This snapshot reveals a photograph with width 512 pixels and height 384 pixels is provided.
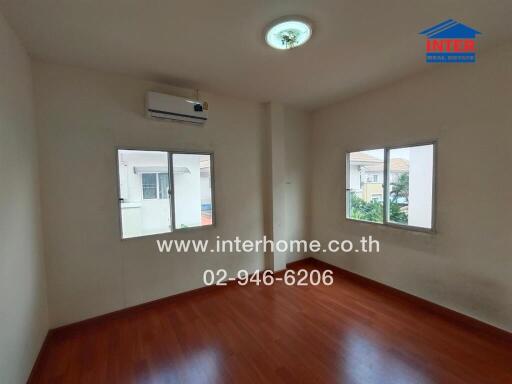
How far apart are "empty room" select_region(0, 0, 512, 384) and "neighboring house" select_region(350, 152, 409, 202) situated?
3cm

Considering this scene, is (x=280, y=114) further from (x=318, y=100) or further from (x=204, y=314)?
(x=204, y=314)

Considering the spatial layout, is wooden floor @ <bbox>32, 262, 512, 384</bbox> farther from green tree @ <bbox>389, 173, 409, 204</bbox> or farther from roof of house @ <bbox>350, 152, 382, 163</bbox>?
roof of house @ <bbox>350, 152, 382, 163</bbox>

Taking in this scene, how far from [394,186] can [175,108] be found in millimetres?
2861

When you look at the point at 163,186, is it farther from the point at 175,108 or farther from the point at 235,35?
the point at 235,35

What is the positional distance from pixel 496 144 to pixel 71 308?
173 inches

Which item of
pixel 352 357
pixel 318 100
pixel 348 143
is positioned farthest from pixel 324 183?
pixel 352 357

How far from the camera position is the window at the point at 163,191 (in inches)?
102

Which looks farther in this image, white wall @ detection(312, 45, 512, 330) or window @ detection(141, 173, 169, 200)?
window @ detection(141, 173, 169, 200)

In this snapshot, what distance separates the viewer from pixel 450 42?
203 centimetres

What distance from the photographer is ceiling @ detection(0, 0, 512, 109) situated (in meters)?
1.55

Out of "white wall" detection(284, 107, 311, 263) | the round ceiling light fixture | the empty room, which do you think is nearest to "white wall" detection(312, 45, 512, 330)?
the empty room

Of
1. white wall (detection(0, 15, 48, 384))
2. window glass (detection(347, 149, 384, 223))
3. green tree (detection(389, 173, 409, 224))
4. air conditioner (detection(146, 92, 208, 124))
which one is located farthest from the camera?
window glass (detection(347, 149, 384, 223))

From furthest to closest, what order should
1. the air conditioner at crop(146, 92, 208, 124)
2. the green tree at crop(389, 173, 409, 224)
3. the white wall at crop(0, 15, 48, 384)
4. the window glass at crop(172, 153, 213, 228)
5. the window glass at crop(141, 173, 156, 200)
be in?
the window glass at crop(172, 153, 213, 228) → the green tree at crop(389, 173, 409, 224) → the window glass at crop(141, 173, 156, 200) → the air conditioner at crop(146, 92, 208, 124) → the white wall at crop(0, 15, 48, 384)

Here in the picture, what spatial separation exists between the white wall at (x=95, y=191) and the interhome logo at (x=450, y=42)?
2.40 m
